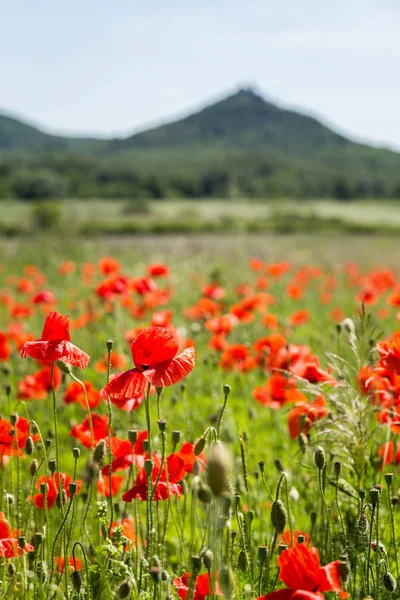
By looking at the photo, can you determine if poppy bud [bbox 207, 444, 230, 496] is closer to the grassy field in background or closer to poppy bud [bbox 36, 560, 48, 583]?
poppy bud [bbox 36, 560, 48, 583]

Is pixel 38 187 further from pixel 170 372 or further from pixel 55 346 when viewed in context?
pixel 170 372

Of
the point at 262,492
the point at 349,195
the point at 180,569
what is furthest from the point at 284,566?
the point at 349,195

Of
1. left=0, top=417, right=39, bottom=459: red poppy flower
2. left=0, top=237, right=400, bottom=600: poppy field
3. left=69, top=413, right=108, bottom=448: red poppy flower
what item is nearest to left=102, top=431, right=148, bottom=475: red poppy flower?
left=0, top=237, right=400, bottom=600: poppy field

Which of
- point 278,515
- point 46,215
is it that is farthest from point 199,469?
point 46,215

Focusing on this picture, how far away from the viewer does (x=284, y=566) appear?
Answer: 1276mm

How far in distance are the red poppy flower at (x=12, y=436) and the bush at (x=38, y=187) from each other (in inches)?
1235

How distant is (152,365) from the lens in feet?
5.76

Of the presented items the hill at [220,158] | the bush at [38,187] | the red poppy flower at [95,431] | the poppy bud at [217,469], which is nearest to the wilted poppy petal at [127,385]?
the red poppy flower at [95,431]

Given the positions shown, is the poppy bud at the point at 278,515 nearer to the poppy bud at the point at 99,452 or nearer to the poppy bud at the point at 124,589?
the poppy bud at the point at 124,589

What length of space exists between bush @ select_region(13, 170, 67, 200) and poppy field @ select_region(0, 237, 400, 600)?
28.3m

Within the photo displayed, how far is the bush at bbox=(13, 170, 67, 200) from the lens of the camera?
33.5 m

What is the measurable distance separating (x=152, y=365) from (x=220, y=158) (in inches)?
2672

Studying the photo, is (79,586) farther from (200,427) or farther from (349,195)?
(349,195)

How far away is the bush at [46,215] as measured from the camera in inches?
627
